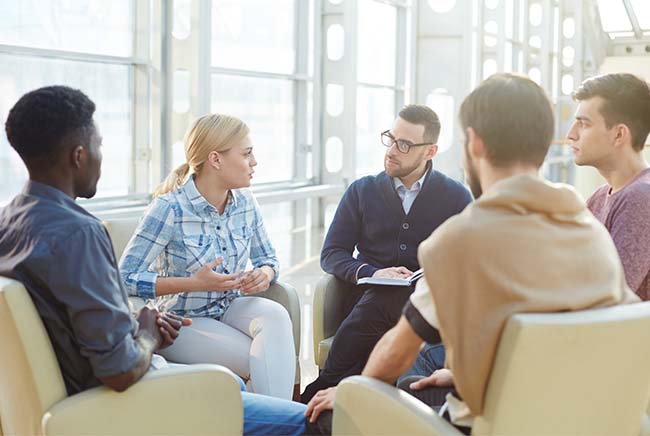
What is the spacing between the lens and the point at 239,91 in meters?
9.43

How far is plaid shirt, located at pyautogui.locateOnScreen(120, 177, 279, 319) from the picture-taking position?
3.57 meters

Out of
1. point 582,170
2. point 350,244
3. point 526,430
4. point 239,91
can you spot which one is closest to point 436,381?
point 526,430

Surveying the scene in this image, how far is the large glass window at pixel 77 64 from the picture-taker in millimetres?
6227

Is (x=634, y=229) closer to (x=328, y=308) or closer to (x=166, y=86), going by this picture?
(x=328, y=308)

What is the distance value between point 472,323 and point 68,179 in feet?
3.57

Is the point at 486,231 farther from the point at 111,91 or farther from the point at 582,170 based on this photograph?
the point at 582,170

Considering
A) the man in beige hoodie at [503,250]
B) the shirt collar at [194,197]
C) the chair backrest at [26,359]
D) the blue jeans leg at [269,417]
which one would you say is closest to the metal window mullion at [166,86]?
the shirt collar at [194,197]

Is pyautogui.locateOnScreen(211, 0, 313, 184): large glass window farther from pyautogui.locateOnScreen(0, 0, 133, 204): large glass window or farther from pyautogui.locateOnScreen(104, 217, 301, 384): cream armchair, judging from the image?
pyautogui.locateOnScreen(104, 217, 301, 384): cream armchair

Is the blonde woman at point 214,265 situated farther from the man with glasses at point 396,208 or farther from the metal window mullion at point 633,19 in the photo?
the metal window mullion at point 633,19

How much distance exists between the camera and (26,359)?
2.26m

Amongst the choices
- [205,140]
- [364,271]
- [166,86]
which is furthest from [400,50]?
[205,140]

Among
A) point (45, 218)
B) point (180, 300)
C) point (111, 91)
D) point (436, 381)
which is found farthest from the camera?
point (111, 91)

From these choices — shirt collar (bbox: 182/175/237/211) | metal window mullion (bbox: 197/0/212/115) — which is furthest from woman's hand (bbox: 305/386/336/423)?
metal window mullion (bbox: 197/0/212/115)

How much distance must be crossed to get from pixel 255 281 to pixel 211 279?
0.90 feet
